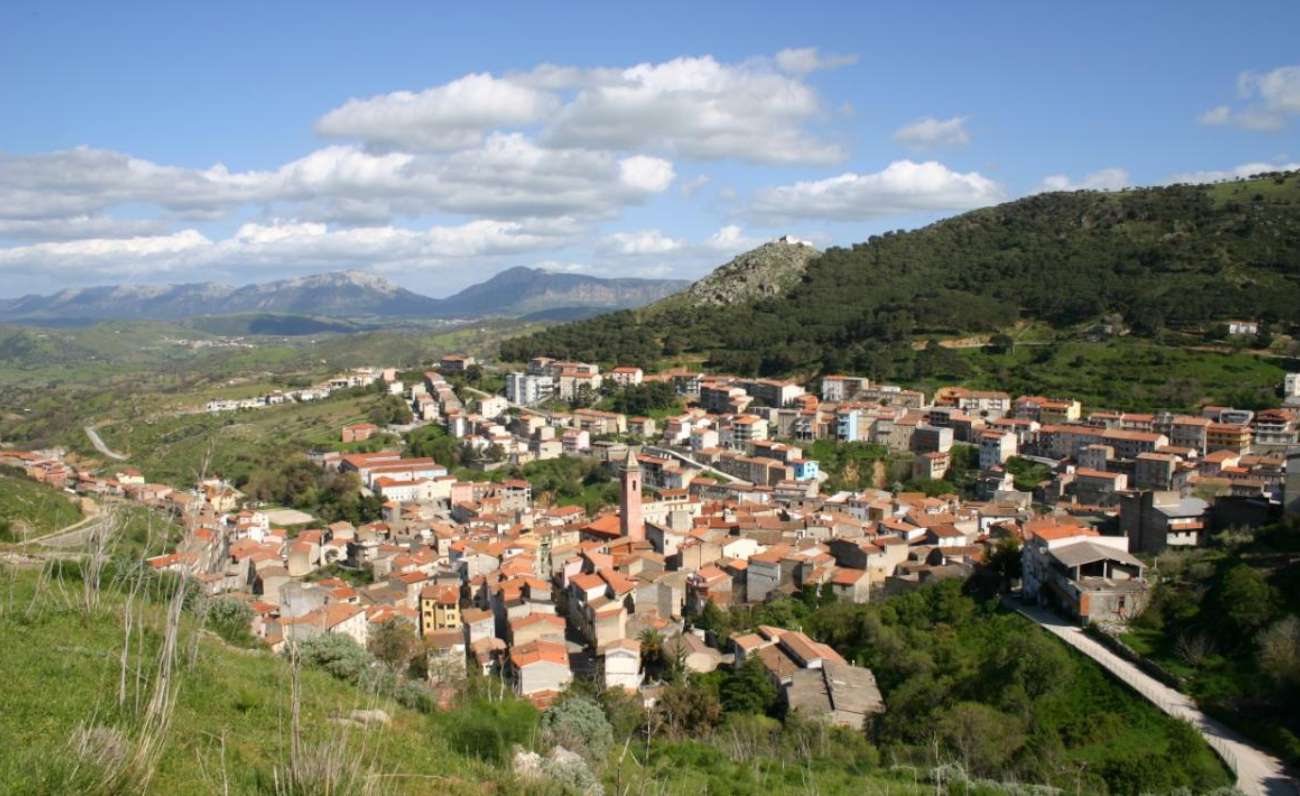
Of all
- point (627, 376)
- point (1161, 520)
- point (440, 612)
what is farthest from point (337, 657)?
point (627, 376)

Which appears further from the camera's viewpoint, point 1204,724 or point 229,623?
point 1204,724

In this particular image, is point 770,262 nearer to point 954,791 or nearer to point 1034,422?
point 1034,422

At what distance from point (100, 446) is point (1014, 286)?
2201 inches

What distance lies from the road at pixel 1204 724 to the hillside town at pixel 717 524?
1.21 meters

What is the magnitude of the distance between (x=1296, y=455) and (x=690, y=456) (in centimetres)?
2455

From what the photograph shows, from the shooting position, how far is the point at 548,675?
56.0ft

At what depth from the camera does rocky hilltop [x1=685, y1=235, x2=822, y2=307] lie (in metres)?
71.4

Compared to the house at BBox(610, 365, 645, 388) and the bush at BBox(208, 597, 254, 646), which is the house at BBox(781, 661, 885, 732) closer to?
the bush at BBox(208, 597, 254, 646)

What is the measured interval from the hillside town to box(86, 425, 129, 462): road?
154 inches

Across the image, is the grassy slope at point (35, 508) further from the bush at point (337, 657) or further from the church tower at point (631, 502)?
the church tower at point (631, 502)

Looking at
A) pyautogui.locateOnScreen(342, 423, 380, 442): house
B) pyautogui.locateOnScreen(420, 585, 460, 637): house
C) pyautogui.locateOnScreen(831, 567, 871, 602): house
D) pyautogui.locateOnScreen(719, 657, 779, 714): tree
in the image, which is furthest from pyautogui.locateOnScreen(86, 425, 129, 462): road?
pyautogui.locateOnScreen(719, 657, 779, 714): tree

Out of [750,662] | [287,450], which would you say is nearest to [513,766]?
[750,662]

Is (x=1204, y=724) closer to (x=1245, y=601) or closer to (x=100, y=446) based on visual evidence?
(x=1245, y=601)

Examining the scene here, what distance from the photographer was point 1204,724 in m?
12.6
